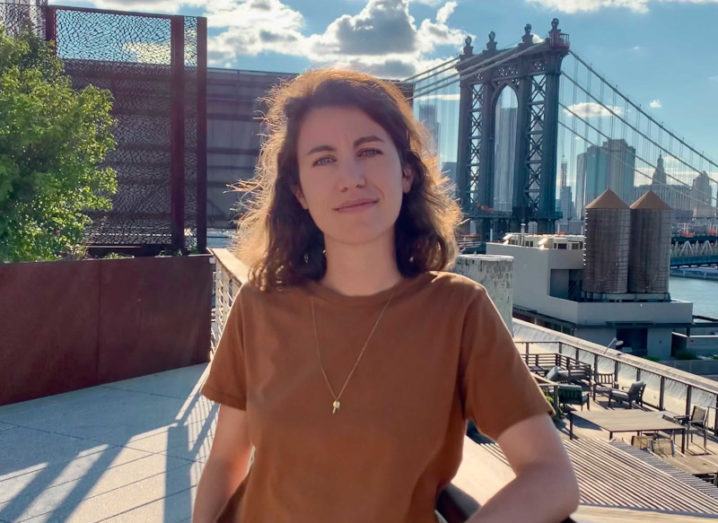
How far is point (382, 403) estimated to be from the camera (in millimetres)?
1252

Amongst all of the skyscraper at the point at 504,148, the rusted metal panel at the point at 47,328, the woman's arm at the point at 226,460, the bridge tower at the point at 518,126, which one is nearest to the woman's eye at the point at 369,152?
the woman's arm at the point at 226,460

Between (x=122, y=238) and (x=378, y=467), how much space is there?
7.99m

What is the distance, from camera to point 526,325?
25.2m

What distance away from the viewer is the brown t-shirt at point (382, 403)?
122cm

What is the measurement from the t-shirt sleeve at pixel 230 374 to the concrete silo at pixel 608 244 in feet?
108

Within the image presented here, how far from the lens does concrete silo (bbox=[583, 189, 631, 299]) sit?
107ft

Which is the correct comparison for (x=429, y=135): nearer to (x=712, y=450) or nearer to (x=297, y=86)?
(x=297, y=86)

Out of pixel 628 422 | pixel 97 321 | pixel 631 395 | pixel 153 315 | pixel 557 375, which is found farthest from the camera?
pixel 557 375

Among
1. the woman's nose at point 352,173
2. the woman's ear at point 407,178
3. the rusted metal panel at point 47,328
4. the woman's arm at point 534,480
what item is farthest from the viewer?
the rusted metal panel at point 47,328

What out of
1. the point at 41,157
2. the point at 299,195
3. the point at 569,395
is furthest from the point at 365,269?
the point at 569,395

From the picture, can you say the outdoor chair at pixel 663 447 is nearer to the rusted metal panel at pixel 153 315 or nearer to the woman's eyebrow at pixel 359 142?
the rusted metal panel at pixel 153 315

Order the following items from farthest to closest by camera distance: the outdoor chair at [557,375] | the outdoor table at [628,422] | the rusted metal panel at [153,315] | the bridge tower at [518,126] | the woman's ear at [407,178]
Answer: the bridge tower at [518,126]
the outdoor chair at [557,375]
the outdoor table at [628,422]
the rusted metal panel at [153,315]
the woman's ear at [407,178]

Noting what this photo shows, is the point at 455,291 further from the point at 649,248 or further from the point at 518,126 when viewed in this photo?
the point at 518,126

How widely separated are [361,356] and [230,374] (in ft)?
1.01
